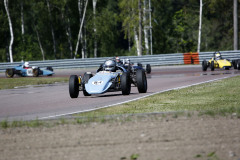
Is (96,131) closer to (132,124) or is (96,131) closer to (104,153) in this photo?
(132,124)

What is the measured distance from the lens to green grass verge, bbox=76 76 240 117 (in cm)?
1027

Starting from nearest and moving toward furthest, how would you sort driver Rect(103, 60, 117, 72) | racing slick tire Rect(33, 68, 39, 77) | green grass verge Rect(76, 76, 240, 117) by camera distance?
green grass verge Rect(76, 76, 240, 117) → driver Rect(103, 60, 117, 72) → racing slick tire Rect(33, 68, 39, 77)

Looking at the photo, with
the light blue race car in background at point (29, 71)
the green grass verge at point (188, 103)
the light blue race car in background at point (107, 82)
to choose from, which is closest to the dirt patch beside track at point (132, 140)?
the green grass verge at point (188, 103)

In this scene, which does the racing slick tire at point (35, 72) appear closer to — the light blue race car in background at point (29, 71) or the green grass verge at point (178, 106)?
the light blue race car in background at point (29, 71)

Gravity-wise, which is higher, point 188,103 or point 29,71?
point 188,103

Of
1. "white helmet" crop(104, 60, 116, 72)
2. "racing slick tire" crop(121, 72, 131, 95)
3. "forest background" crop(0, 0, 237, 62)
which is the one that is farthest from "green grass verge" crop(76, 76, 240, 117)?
"forest background" crop(0, 0, 237, 62)

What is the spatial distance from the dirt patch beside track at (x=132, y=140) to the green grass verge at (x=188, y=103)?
1.21m

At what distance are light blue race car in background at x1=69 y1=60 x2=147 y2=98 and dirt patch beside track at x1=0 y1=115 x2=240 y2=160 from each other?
5.27 m

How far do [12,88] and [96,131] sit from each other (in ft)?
45.9

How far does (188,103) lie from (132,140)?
185 inches

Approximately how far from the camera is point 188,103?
11664 mm

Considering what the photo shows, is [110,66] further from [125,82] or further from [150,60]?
[150,60]

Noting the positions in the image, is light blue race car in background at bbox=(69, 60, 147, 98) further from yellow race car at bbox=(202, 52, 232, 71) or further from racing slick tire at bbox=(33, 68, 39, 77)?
racing slick tire at bbox=(33, 68, 39, 77)

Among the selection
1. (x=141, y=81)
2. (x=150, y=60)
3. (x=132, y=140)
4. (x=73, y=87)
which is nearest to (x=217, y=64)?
(x=150, y=60)
